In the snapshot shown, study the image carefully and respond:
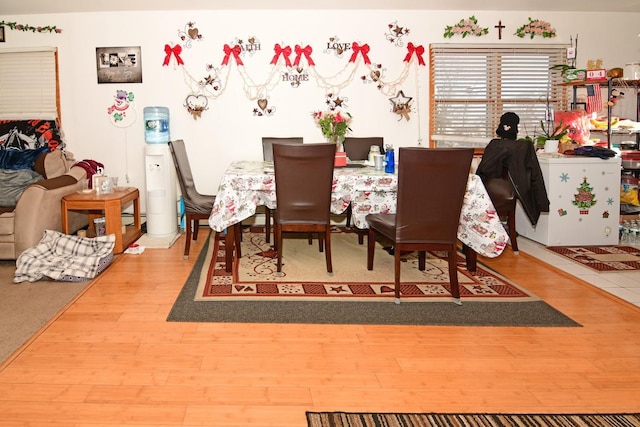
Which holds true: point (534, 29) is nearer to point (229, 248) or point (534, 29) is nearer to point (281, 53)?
point (281, 53)

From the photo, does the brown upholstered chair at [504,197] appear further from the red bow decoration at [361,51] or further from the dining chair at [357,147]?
the red bow decoration at [361,51]

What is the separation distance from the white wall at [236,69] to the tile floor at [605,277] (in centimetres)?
193

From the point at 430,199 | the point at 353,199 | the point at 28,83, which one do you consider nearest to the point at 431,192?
the point at 430,199

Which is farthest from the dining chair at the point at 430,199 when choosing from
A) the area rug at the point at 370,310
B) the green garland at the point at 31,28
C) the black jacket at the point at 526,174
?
the green garland at the point at 31,28

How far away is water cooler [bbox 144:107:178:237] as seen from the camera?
186 inches

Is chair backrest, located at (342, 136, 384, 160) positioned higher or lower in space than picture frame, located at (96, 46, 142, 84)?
lower

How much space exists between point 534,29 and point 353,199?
3.15 meters

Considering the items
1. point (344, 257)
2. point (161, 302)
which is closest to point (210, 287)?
point (161, 302)

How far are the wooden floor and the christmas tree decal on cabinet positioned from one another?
1.50 meters

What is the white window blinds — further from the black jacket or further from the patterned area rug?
the black jacket

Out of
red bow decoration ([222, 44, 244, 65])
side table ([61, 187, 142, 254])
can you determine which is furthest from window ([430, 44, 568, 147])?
side table ([61, 187, 142, 254])

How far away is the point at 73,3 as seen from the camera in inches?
187

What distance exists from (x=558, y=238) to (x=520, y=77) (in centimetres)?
196

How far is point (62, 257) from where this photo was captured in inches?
148
